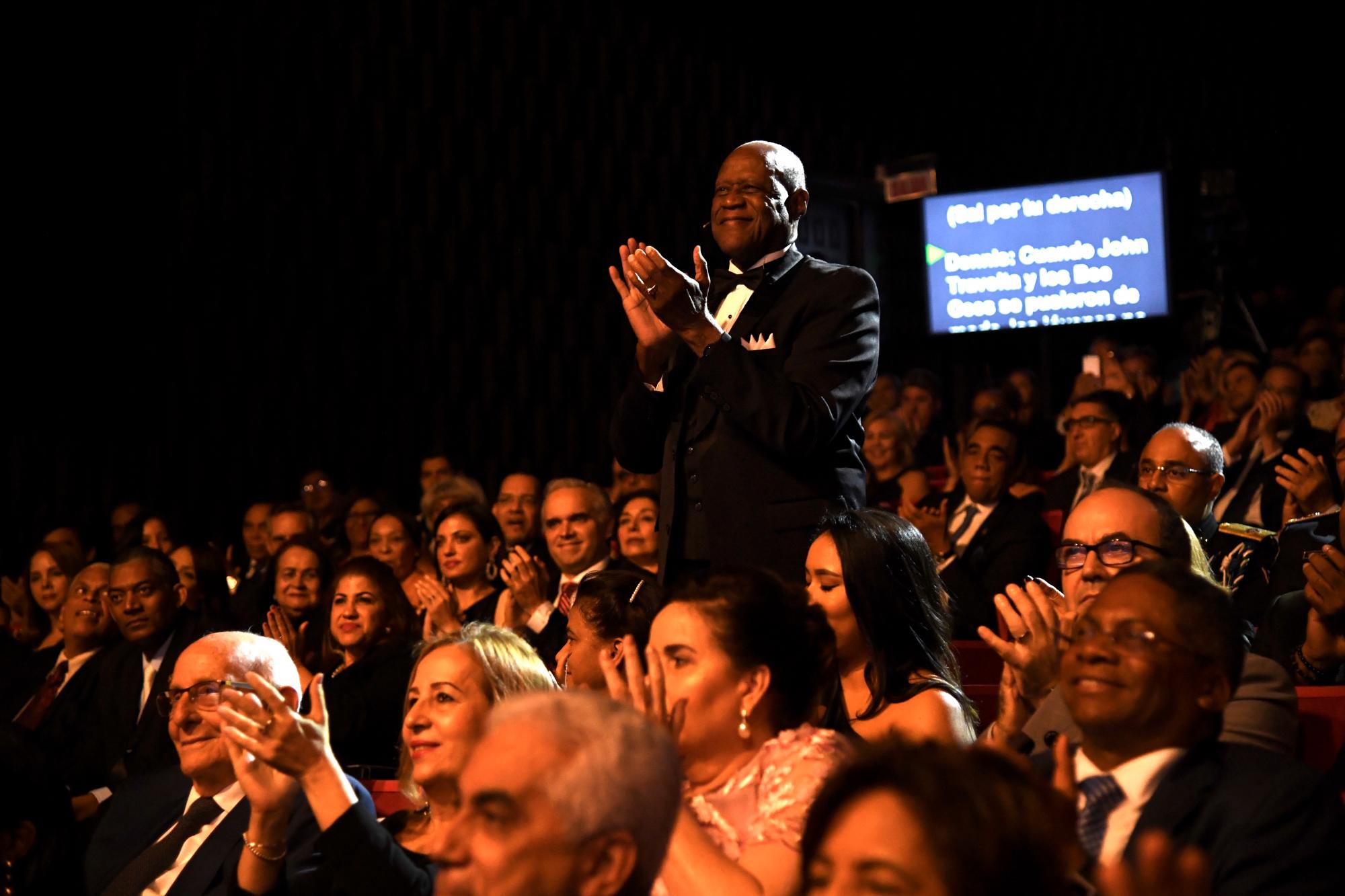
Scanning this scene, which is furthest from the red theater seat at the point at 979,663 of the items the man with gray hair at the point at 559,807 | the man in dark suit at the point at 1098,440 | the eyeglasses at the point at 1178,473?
the man with gray hair at the point at 559,807

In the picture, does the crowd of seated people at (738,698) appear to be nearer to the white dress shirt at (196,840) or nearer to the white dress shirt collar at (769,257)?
the white dress shirt at (196,840)

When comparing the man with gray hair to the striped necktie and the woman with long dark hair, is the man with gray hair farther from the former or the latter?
the woman with long dark hair

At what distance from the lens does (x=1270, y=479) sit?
195 inches

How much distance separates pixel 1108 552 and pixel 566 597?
6.25 ft

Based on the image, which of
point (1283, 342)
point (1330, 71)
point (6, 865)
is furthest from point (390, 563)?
point (1330, 71)

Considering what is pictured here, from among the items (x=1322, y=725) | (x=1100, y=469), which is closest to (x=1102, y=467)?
(x=1100, y=469)

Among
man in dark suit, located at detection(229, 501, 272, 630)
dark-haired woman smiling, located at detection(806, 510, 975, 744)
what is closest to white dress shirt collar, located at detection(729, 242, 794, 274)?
dark-haired woman smiling, located at detection(806, 510, 975, 744)

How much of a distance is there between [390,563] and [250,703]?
334 cm

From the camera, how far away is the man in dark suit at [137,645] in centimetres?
445

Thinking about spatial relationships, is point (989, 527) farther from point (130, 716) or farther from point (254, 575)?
point (254, 575)

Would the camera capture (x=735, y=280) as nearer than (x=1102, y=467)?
Yes

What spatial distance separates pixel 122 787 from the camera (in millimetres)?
3129

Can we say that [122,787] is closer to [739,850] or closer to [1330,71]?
[739,850]

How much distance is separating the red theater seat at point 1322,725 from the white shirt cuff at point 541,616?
2064mm
